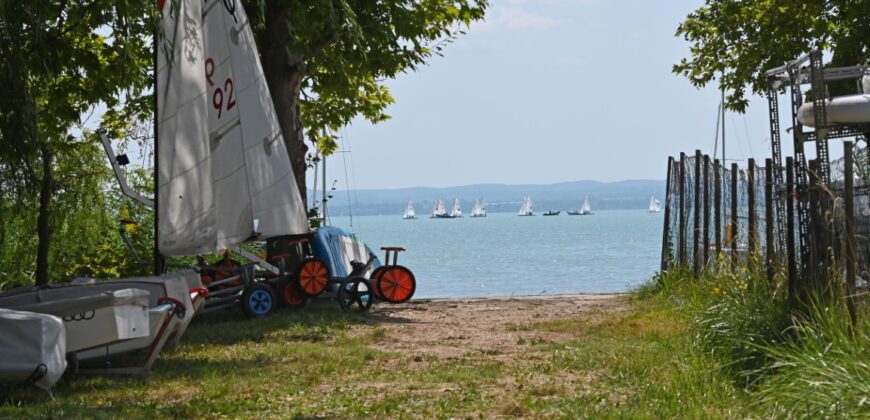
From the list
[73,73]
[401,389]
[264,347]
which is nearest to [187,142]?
[264,347]

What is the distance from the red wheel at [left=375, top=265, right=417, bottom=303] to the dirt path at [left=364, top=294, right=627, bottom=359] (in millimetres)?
216

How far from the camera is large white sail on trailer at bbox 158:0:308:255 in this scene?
44.6ft

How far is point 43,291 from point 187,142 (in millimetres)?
3359

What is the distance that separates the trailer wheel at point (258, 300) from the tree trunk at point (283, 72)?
3.41 m

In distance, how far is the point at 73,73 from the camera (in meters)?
16.8

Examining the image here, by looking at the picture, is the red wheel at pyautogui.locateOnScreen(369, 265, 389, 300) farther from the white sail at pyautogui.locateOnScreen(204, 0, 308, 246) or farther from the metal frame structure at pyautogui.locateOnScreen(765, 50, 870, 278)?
the metal frame structure at pyautogui.locateOnScreen(765, 50, 870, 278)

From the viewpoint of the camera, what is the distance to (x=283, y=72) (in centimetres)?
1872

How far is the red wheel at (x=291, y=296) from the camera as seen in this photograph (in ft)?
52.0

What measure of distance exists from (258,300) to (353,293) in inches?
53.6

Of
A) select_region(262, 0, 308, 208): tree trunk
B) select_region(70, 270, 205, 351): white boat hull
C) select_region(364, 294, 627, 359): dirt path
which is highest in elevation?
select_region(262, 0, 308, 208): tree trunk

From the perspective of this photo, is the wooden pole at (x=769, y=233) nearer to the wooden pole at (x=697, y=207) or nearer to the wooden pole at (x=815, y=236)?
the wooden pole at (x=815, y=236)

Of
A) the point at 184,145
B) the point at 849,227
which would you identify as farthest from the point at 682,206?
the point at 849,227

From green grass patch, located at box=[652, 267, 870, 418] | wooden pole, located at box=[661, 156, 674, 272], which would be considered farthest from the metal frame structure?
wooden pole, located at box=[661, 156, 674, 272]

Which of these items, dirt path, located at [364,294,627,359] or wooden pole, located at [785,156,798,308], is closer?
wooden pole, located at [785,156,798,308]
